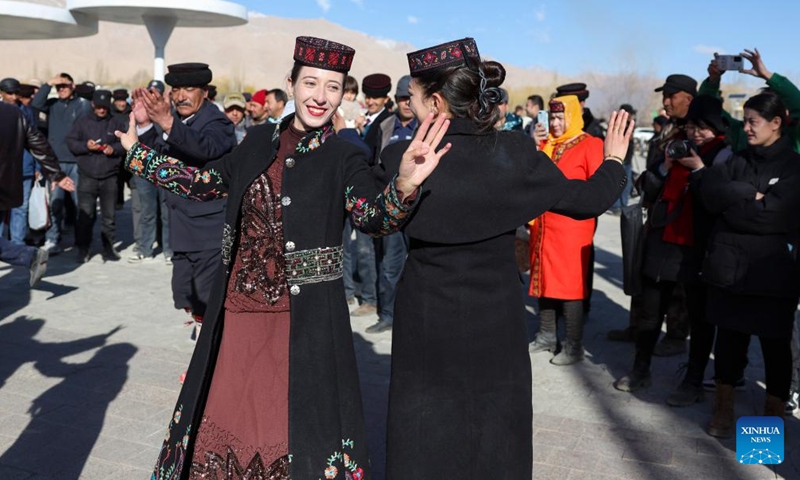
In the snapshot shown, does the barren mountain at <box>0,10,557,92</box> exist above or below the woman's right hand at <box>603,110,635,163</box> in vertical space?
above

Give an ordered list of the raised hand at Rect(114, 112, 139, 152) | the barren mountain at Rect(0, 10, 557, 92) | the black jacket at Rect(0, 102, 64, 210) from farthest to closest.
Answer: the barren mountain at Rect(0, 10, 557, 92), the black jacket at Rect(0, 102, 64, 210), the raised hand at Rect(114, 112, 139, 152)

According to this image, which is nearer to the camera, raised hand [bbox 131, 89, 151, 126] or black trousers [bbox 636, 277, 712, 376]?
raised hand [bbox 131, 89, 151, 126]

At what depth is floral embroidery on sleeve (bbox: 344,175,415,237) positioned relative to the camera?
111 inches

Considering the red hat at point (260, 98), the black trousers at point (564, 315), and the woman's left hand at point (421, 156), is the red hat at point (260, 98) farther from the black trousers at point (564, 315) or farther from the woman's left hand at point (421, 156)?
the woman's left hand at point (421, 156)

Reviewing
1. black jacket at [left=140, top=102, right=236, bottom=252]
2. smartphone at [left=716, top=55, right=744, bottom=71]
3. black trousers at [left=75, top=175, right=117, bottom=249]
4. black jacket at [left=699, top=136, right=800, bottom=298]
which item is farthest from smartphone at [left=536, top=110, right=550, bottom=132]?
black trousers at [left=75, top=175, right=117, bottom=249]

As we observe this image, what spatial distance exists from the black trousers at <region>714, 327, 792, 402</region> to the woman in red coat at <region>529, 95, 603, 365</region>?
56.4 inches

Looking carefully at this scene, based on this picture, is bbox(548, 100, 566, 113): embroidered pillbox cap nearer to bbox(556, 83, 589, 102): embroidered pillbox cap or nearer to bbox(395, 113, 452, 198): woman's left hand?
bbox(556, 83, 589, 102): embroidered pillbox cap

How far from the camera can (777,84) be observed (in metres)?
5.24

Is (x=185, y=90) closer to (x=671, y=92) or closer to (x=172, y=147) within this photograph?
(x=172, y=147)

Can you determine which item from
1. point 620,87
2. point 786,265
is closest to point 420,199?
point 786,265

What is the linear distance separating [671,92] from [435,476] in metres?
4.11

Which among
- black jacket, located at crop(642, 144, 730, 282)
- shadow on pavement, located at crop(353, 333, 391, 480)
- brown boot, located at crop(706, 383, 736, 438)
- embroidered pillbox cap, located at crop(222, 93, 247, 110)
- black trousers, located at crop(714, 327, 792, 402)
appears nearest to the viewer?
shadow on pavement, located at crop(353, 333, 391, 480)

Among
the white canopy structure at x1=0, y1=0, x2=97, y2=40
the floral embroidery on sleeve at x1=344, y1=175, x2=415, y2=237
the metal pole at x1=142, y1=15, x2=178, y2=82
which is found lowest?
the floral embroidery on sleeve at x1=344, y1=175, x2=415, y2=237

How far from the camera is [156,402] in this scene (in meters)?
5.39
